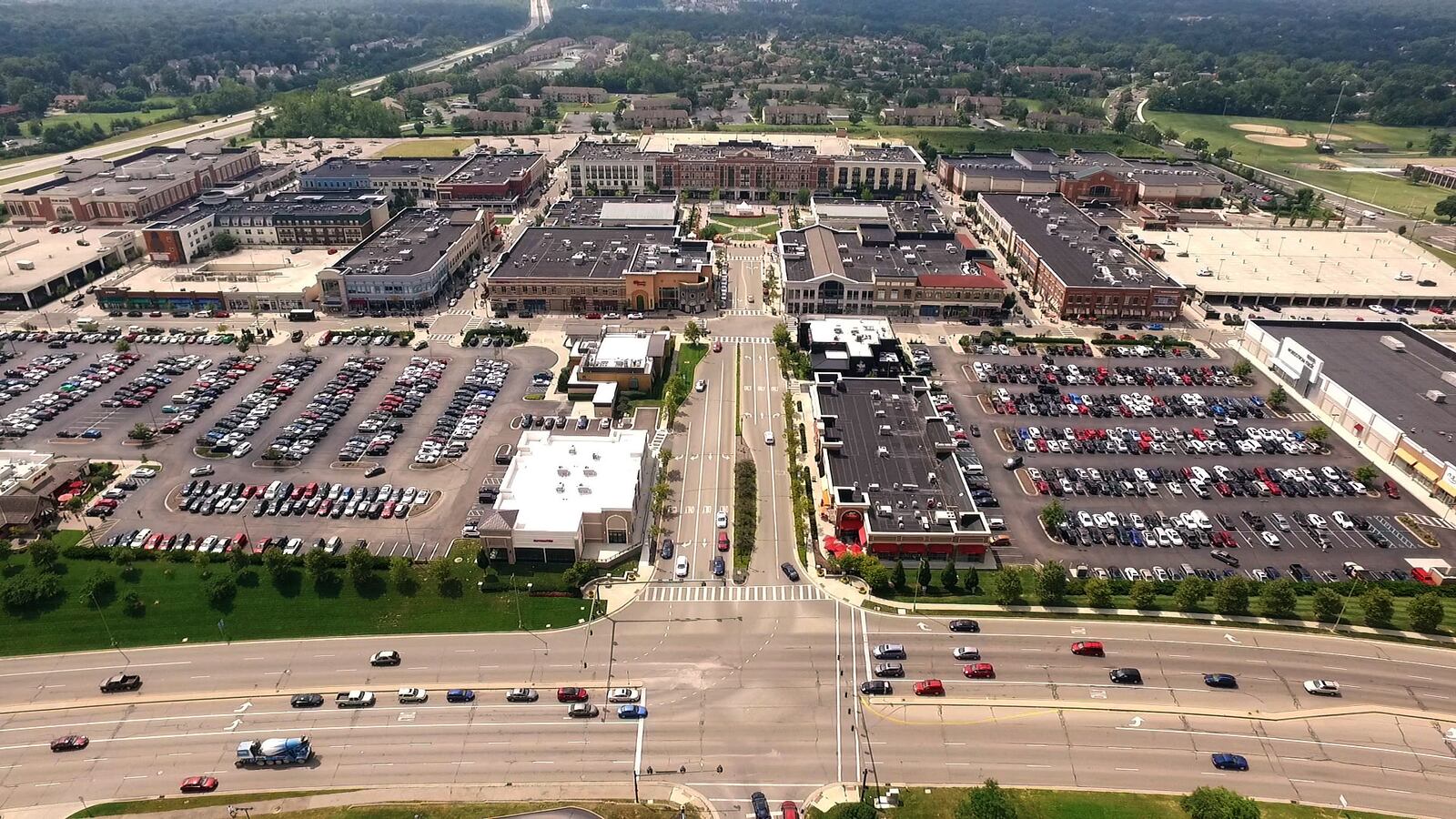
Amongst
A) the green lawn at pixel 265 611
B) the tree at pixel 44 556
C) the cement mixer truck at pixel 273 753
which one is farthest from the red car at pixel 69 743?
the tree at pixel 44 556

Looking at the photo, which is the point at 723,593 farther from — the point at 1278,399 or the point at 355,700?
the point at 1278,399

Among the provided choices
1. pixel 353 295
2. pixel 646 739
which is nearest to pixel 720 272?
pixel 353 295

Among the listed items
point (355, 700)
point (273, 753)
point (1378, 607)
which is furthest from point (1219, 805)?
point (273, 753)

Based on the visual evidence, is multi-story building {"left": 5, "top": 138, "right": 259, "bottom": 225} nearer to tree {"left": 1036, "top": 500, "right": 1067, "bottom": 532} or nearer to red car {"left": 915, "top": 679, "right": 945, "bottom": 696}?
red car {"left": 915, "top": 679, "right": 945, "bottom": 696}

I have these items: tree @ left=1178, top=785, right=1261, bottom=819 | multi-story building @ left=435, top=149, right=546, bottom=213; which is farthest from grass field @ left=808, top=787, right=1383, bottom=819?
multi-story building @ left=435, top=149, right=546, bottom=213

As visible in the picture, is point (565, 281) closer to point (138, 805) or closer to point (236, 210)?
point (236, 210)
